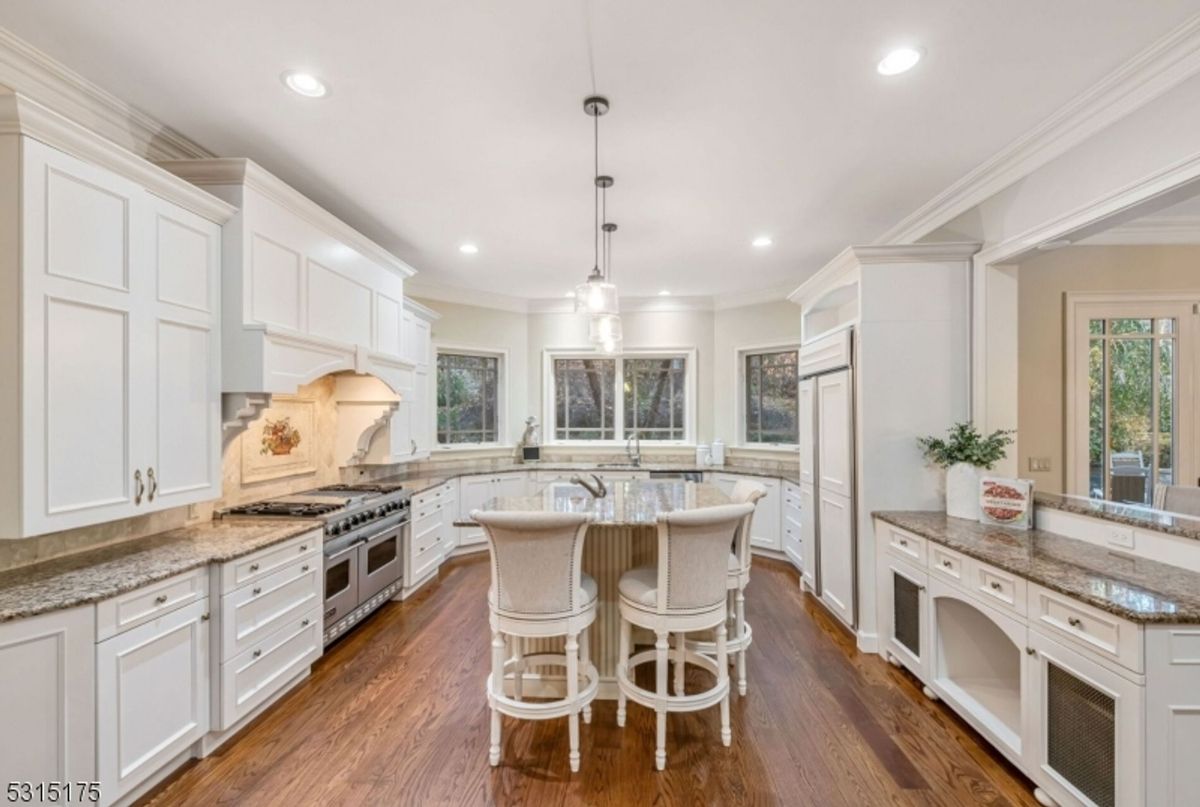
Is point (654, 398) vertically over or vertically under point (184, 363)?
under

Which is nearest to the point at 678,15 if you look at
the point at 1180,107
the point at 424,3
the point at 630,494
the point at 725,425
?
the point at 424,3

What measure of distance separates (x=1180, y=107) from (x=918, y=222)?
1.62m

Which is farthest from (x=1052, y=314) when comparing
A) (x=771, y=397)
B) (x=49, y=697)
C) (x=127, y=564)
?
(x=49, y=697)

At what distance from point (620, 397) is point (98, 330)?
16.0 ft

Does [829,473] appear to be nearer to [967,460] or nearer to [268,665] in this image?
[967,460]

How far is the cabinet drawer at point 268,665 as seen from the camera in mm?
2336

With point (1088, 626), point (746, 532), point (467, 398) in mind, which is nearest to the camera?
point (1088, 626)

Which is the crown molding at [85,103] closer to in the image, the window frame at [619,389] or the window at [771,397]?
the window frame at [619,389]

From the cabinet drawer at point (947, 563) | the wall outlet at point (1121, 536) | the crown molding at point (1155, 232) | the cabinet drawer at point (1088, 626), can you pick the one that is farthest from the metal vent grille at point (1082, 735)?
the crown molding at point (1155, 232)

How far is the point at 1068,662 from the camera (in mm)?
1879

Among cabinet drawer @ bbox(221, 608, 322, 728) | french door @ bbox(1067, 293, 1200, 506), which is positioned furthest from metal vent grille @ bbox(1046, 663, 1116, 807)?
cabinet drawer @ bbox(221, 608, 322, 728)

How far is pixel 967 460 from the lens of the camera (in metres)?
3.01

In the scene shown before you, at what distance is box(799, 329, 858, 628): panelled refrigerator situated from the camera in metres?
3.46

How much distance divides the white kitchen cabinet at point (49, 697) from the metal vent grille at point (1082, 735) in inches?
135
